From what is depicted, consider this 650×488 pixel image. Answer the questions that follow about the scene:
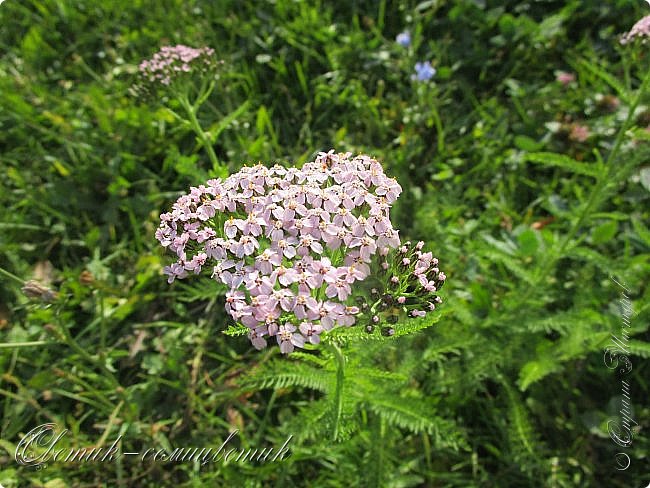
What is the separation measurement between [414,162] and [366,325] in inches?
108

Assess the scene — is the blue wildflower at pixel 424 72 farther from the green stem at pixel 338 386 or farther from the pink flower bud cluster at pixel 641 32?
the green stem at pixel 338 386

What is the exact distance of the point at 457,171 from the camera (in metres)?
4.67

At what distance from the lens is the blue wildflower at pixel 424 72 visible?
4.77m

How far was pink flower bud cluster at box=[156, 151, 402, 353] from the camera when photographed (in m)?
2.10

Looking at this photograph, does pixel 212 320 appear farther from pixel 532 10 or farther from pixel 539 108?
pixel 532 10

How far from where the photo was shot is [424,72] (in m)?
4.78

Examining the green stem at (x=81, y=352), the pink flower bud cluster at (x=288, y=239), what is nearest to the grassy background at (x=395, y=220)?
the green stem at (x=81, y=352)

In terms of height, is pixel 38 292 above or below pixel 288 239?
below

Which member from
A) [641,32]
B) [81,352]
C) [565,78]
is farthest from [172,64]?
[565,78]

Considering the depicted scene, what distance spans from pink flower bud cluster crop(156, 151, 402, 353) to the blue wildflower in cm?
260

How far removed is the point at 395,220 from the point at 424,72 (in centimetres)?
157

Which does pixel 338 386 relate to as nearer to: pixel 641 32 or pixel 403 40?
pixel 641 32

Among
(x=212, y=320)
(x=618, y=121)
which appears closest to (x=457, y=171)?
(x=618, y=121)

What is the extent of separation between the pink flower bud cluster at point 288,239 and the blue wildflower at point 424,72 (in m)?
2.60
